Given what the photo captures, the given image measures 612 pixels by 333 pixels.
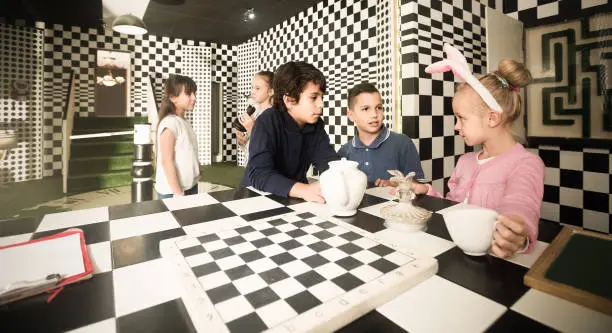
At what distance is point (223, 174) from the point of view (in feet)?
16.4

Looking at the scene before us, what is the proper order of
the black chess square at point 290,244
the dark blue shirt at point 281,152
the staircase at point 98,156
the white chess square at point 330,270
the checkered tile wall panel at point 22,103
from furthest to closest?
the checkered tile wall panel at point 22,103 → the staircase at point 98,156 → the dark blue shirt at point 281,152 → the black chess square at point 290,244 → the white chess square at point 330,270

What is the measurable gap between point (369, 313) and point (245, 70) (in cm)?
590

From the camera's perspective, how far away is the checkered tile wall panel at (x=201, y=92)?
19.0ft

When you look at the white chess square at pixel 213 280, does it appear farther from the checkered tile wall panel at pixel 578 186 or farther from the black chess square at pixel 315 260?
the checkered tile wall panel at pixel 578 186

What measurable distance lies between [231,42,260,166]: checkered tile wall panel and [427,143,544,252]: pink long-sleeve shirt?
468cm

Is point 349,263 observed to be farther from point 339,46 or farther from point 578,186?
point 339,46

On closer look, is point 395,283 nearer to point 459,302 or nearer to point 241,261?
point 459,302

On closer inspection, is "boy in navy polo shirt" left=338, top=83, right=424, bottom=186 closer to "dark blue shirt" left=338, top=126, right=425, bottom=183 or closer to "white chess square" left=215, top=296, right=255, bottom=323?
"dark blue shirt" left=338, top=126, right=425, bottom=183

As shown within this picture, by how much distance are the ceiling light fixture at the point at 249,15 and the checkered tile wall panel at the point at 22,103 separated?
3.22 metres

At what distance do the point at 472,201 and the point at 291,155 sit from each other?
0.77m

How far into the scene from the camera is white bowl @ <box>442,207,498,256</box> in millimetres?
531

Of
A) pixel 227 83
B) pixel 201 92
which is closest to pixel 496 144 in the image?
pixel 201 92

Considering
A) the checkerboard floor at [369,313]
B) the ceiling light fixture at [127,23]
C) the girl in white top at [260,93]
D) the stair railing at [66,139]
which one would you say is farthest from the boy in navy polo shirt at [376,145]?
the stair railing at [66,139]

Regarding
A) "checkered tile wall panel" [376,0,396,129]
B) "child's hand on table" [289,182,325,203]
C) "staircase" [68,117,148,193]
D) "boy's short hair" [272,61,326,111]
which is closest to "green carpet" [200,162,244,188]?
"staircase" [68,117,148,193]
